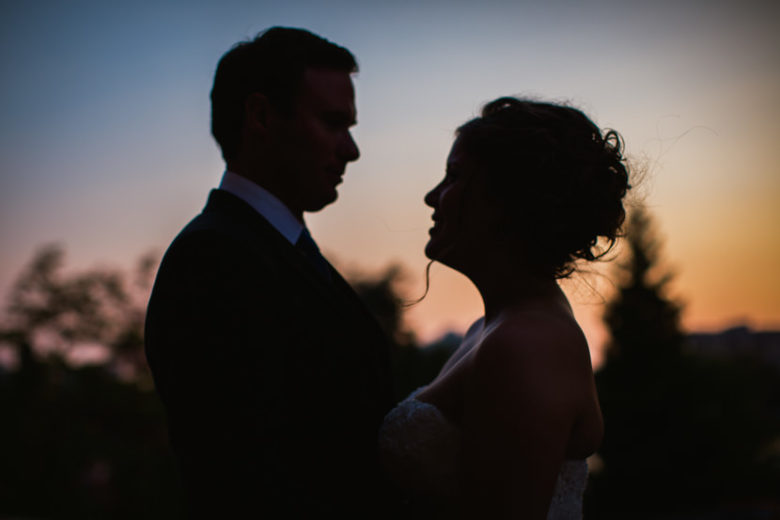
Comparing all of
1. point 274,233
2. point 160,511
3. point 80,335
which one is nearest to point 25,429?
point 160,511

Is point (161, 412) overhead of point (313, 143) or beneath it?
overhead

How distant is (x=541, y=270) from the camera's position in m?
2.59

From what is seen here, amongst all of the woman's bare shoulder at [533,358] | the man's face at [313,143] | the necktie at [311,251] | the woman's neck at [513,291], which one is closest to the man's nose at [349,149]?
the man's face at [313,143]

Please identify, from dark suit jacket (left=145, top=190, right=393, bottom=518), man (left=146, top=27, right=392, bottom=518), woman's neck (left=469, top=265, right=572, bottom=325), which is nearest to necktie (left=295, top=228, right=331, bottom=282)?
man (left=146, top=27, right=392, bottom=518)

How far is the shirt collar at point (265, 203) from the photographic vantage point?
8.62 feet

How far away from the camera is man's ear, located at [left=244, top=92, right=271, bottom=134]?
274cm

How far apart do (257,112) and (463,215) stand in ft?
3.33

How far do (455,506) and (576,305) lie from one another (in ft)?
3.77

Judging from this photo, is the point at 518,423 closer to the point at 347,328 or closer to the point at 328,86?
the point at 347,328

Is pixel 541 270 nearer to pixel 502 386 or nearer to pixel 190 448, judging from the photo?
pixel 502 386

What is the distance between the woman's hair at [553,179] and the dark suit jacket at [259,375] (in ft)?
2.65

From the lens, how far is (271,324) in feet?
6.75

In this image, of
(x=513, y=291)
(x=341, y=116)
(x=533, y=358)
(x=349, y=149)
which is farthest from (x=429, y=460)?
(x=341, y=116)

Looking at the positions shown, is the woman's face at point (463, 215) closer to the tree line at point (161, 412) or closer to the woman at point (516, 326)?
the woman at point (516, 326)
